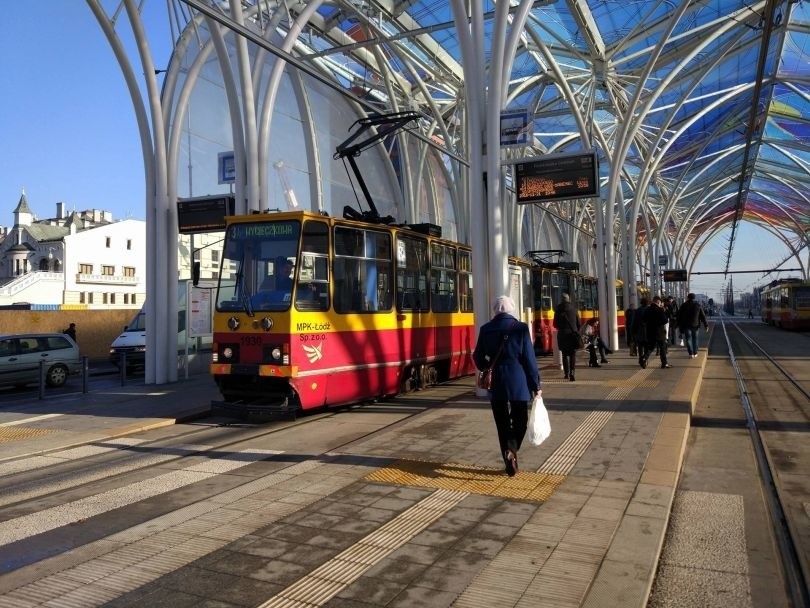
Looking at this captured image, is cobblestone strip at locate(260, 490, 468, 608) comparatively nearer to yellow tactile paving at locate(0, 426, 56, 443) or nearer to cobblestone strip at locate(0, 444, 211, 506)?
cobblestone strip at locate(0, 444, 211, 506)

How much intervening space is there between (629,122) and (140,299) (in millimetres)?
66090

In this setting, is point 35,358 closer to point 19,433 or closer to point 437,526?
point 19,433

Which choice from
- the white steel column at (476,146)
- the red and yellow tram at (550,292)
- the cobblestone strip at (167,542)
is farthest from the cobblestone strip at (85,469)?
the red and yellow tram at (550,292)

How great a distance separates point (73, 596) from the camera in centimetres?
372

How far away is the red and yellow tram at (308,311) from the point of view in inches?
369

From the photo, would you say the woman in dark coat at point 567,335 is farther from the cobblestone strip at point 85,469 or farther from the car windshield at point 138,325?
the car windshield at point 138,325

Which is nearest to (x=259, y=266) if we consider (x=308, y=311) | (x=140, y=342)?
(x=308, y=311)

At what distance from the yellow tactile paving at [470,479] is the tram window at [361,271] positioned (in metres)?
4.02

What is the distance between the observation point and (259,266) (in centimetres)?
976

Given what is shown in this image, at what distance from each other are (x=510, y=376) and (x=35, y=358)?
16436 mm

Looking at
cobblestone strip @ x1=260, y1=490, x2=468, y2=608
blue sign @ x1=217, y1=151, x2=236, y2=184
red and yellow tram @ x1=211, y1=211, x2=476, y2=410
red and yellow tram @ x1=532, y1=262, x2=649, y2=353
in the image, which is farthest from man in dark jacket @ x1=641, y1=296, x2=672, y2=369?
blue sign @ x1=217, y1=151, x2=236, y2=184

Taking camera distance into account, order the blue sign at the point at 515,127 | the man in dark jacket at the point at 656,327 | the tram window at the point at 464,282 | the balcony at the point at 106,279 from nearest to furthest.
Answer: the blue sign at the point at 515,127, the tram window at the point at 464,282, the man in dark jacket at the point at 656,327, the balcony at the point at 106,279

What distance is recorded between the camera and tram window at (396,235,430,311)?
11.6 m

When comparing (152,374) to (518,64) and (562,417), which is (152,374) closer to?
(562,417)
